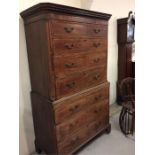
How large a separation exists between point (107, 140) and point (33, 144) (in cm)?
102

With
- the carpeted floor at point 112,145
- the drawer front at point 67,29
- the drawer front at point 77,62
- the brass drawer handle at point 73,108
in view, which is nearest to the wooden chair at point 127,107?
the carpeted floor at point 112,145

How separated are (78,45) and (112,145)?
1.42m

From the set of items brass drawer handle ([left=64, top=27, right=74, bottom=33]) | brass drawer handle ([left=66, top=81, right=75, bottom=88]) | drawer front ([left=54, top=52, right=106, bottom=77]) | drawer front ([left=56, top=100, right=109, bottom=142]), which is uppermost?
brass drawer handle ([left=64, top=27, right=74, bottom=33])

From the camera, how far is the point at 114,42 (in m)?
3.00

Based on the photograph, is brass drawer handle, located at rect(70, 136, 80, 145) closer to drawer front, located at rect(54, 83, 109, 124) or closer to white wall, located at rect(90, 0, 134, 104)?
drawer front, located at rect(54, 83, 109, 124)

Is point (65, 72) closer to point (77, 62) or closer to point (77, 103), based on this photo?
point (77, 62)

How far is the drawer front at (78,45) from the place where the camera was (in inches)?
60.1

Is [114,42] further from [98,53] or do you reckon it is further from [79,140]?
[79,140]

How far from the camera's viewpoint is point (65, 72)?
1.63 meters

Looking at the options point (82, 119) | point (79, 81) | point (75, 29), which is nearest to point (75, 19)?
point (75, 29)

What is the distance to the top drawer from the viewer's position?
1482 mm

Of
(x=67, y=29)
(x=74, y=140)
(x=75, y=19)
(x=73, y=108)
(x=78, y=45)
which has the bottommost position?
(x=74, y=140)

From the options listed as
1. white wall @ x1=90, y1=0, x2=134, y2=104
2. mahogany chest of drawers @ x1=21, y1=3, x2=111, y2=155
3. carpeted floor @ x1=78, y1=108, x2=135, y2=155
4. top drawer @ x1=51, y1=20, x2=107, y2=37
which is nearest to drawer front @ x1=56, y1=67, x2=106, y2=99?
mahogany chest of drawers @ x1=21, y1=3, x2=111, y2=155
